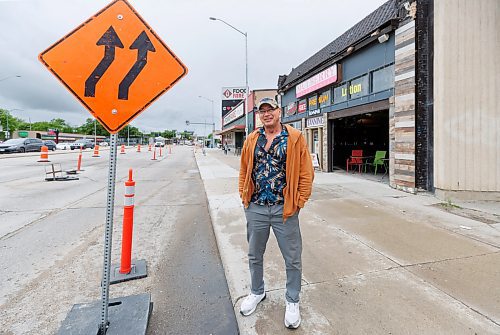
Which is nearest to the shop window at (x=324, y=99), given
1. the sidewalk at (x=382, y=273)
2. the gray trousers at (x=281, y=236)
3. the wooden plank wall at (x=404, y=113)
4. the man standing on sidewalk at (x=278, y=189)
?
the wooden plank wall at (x=404, y=113)

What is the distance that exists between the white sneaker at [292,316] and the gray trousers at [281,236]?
5cm

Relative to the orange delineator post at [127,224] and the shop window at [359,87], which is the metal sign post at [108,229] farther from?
the shop window at [359,87]

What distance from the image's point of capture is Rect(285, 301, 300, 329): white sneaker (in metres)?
2.37

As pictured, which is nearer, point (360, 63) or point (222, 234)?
point (222, 234)

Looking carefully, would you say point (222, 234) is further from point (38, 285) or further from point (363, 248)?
point (38, 285)

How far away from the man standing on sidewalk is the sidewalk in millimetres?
422

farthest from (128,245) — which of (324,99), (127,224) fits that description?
(324,99)

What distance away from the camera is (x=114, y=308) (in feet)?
A: 8.46

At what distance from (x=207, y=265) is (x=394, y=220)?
146 inches

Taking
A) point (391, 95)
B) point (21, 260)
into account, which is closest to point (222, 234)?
point (21, 260)

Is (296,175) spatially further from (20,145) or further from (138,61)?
(20,145)

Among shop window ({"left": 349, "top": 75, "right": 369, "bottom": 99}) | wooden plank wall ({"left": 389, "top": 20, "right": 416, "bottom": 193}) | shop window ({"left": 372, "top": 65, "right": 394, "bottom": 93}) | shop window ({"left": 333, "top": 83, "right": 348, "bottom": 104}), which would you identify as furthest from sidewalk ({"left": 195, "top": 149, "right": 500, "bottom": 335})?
shop window ({"left": 333, "top": 83, "right": 348, "bottom": 104})

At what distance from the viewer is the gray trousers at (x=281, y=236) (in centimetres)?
246

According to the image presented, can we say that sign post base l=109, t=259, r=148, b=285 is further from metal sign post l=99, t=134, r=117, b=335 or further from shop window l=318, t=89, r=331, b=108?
shop window l=318, t=89, r=331, b=108
